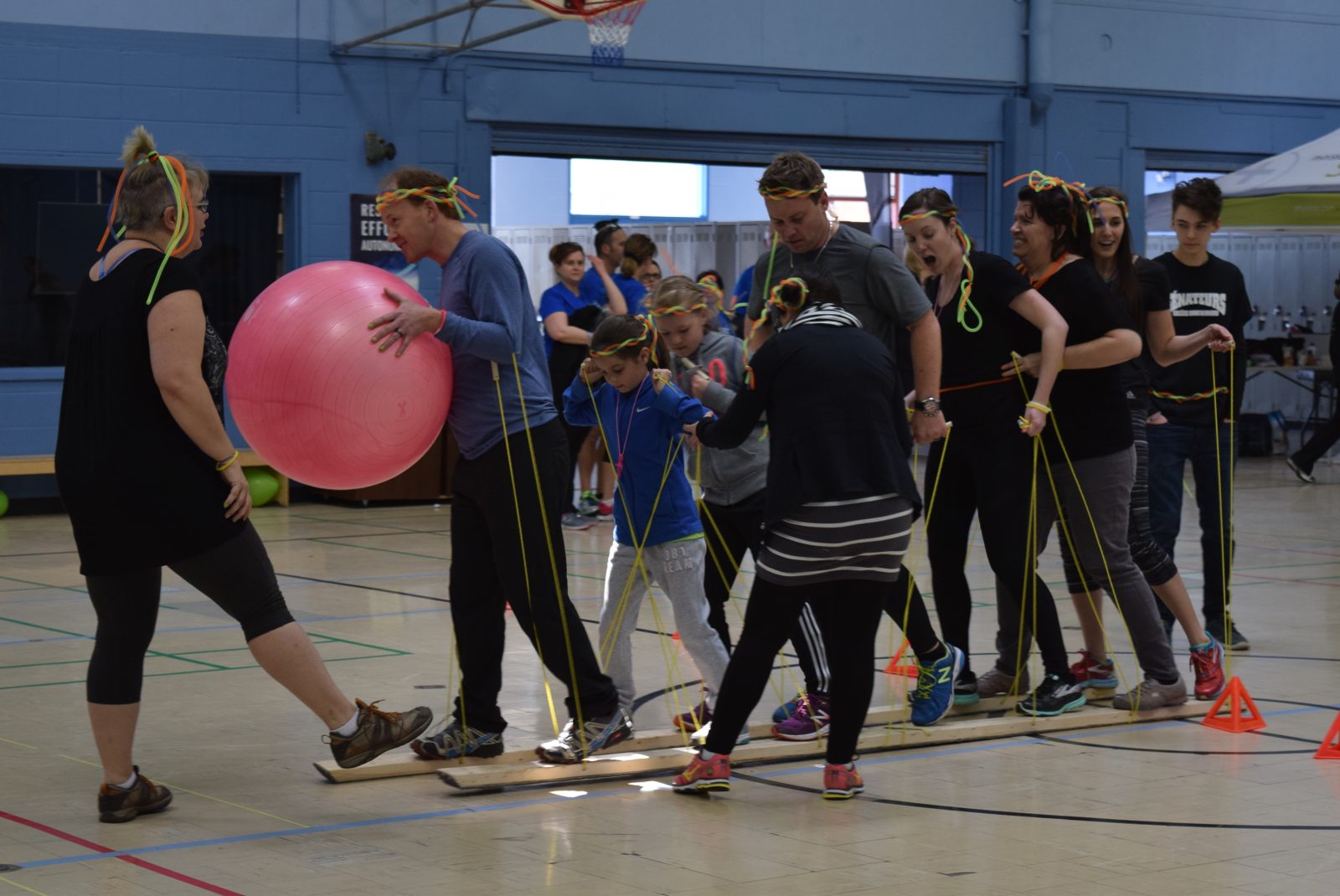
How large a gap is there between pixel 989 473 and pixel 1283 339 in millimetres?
12150

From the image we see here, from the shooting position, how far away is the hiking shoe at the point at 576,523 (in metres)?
10.8

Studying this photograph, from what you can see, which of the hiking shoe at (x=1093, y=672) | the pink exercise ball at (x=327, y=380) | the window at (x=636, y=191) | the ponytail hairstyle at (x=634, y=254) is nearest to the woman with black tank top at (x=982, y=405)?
the hiking shoe at (x=1093, y=672)

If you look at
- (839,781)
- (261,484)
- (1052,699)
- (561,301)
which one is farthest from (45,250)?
(839,781)

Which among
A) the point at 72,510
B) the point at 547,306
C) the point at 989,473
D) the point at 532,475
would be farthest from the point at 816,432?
the point at 547,306

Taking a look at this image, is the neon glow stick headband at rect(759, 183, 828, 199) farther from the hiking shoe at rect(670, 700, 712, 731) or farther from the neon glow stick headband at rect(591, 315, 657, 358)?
the hiking shoe at rect(670, 700, 712, 731)

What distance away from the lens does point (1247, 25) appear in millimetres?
16297

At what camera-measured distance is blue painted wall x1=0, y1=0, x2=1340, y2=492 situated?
38.7 feet

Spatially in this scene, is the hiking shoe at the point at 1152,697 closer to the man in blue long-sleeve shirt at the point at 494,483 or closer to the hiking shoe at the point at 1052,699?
the hiking shoe at the point at 1052,699

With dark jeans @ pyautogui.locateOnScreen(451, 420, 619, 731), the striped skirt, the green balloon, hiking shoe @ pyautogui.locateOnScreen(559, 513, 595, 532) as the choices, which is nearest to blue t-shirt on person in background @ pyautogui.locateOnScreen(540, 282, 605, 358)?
hiking shoe @ pyautogui.locateOnScreen(559, 513, 595, 532)

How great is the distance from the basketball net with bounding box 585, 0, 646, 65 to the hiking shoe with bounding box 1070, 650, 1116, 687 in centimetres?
663

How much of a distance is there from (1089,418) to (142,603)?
2.89 m

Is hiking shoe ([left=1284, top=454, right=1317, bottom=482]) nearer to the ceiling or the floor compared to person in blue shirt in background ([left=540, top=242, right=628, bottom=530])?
nearer to the floor

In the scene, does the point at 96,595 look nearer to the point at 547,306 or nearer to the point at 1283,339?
the point at 547,306

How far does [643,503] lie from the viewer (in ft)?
16.0
